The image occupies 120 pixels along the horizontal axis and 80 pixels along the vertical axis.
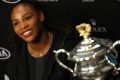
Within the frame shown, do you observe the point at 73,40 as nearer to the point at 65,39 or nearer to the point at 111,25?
the point at 65,39

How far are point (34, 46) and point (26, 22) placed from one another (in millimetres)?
113

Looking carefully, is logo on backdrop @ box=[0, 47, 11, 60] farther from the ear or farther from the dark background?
the ear

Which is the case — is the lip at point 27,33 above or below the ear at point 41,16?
below

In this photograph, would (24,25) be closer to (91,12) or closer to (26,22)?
(26,22)

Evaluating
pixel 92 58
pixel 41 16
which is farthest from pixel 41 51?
pixel 92 58

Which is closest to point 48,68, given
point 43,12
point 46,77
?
point 46,77

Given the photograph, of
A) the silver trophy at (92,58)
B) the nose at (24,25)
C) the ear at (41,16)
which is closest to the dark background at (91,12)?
the ear at (41,16)

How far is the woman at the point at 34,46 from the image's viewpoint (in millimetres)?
1501

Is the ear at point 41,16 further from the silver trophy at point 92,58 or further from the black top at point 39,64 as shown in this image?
the silver trophy at point 92,58

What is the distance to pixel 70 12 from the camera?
1770 mm

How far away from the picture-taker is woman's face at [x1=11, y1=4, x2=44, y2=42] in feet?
4.93

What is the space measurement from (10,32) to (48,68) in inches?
14.8

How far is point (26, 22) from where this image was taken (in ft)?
4.98

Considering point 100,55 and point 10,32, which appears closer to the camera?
point 100,55
